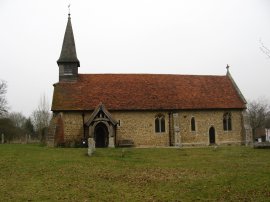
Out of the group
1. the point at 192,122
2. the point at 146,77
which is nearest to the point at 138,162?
the point at 192,122

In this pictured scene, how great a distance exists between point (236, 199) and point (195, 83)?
3045 centimetres

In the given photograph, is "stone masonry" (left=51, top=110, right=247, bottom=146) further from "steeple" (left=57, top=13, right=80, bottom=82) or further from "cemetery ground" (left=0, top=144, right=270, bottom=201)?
"cemetery ground" (left=0, top=144, right=270, bottom=201)

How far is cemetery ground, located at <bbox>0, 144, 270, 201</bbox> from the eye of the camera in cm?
1348

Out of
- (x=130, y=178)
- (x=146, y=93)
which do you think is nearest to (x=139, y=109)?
(x=146, y=93)

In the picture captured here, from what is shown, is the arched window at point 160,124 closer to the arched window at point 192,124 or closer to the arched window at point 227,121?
the arched window at point 192,124

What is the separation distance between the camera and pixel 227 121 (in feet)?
132

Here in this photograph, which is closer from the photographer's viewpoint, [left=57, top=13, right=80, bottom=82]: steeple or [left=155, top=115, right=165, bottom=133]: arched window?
[left=155, top=115, right=165, bottom=133]: arched window

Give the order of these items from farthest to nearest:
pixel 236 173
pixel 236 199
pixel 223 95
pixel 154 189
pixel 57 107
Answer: pixel 223 95, pixel 57 107, pixel 236 173, pixel 154 189, pixel 236 199

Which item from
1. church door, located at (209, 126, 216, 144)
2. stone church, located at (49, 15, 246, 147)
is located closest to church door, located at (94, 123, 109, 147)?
stone church, located at (49, 15, 246, 147)

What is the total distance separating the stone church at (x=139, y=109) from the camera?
35.6 m

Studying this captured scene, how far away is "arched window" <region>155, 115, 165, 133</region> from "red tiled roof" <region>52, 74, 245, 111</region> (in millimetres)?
1102

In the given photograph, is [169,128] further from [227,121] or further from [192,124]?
[227,121]

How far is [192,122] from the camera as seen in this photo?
38.8m

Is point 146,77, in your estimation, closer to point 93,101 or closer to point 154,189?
point 93,101
